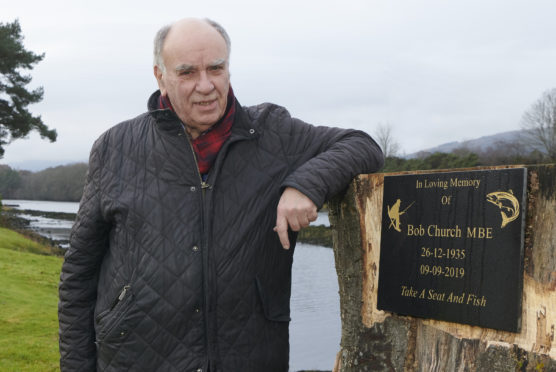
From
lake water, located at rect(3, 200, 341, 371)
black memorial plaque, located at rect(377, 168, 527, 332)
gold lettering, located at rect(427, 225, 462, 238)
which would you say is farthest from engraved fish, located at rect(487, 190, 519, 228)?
lake water, located at rect(3, 200, 341, 371)

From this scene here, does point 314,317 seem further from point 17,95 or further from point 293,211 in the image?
point 17,95

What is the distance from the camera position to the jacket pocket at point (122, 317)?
2139 mm

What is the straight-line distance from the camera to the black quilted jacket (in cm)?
207

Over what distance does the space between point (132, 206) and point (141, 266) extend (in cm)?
25

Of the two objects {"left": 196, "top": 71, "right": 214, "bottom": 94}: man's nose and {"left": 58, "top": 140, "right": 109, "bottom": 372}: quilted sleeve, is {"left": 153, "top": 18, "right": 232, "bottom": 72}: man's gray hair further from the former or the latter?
{"left": 58, "top": 140, "right": 109, "bottom": 372}: quilted sleeve

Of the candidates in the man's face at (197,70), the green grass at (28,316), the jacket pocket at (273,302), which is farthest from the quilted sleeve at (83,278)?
the green grass at (28,316)

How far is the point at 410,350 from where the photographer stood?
2008 millimetres

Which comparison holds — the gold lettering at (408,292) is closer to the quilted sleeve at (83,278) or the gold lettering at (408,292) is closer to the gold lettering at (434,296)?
the gold lettering at (434,296)

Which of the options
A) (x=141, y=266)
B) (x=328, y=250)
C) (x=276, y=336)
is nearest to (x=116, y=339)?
(x=141, y=266)

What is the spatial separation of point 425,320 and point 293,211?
63 centimetres

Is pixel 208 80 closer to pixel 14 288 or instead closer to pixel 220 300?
pixel 220 300

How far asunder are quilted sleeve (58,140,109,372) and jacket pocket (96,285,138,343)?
0.87 feet

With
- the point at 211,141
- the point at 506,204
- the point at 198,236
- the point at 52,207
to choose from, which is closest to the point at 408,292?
the point at 506,204

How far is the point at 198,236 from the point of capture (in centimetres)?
208
